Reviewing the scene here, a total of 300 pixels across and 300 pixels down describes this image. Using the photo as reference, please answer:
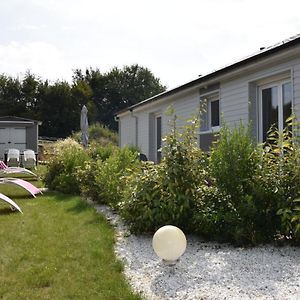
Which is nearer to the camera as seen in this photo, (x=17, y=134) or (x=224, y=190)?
(x=224, y=190)

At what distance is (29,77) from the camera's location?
3906cm

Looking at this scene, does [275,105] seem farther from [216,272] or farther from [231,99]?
[216,272]

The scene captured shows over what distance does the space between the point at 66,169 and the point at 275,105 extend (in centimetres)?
562

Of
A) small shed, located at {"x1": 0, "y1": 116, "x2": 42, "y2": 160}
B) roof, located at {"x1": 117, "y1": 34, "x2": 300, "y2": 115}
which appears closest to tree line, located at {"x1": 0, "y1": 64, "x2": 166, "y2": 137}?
small shed, located at {"x1": 0, "y1": 116, "x2": 42, "y2": 160}

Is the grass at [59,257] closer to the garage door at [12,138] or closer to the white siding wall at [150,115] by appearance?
the white siding wall at [150,115]

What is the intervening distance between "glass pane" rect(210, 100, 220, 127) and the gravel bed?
6.16 meters

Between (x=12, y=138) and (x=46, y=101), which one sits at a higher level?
(x=46, y=101)

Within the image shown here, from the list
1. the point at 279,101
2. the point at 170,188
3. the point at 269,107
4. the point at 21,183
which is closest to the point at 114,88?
the point at 21,183

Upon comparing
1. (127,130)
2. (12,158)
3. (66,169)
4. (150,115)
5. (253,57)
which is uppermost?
(253,57)

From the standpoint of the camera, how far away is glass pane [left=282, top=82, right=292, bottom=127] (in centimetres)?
781

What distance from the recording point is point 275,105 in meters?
8.27

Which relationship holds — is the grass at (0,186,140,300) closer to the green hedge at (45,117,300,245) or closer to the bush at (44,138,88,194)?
the green hedge at (45,117,300,245)

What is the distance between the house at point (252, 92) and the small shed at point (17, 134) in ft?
46.8

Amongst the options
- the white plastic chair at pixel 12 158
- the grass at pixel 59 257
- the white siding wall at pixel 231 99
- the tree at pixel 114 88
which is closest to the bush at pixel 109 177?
the grass at pixel 59 257
